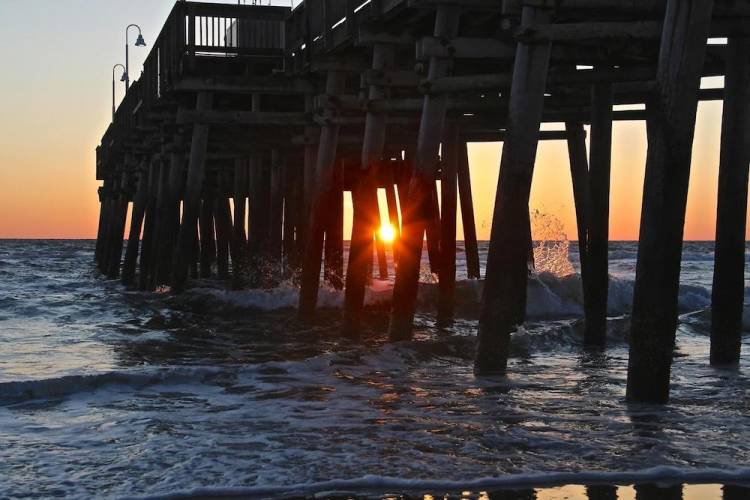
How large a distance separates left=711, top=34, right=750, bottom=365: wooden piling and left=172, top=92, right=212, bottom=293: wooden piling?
1083 cm

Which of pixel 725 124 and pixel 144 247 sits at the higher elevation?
pixel 725 124

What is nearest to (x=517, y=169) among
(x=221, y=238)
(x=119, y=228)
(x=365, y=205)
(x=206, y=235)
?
(x=365, y=205)

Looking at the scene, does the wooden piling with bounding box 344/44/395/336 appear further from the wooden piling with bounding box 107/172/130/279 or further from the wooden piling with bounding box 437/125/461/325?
the wooden piling with bounding box 107/172/130/279

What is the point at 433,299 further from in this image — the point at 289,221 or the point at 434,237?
the point at 434,237

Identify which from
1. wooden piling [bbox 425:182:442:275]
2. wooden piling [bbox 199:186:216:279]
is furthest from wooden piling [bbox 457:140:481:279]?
wooden piling [bbox 199:186:216:279]

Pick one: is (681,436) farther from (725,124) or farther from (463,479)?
(725,124)

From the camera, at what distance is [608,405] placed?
9453 mm

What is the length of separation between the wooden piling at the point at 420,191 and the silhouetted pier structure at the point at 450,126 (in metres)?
0.02

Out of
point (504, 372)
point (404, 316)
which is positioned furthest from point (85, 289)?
point (504, 372)

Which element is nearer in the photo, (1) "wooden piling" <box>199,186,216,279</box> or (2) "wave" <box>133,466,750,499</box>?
(2) "wave" <box>133,466,750,499</box>

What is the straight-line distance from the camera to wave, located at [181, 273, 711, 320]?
75.0ft

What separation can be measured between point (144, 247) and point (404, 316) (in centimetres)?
1691

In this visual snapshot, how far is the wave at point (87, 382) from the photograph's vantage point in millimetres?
10633

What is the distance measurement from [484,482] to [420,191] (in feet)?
19.8
